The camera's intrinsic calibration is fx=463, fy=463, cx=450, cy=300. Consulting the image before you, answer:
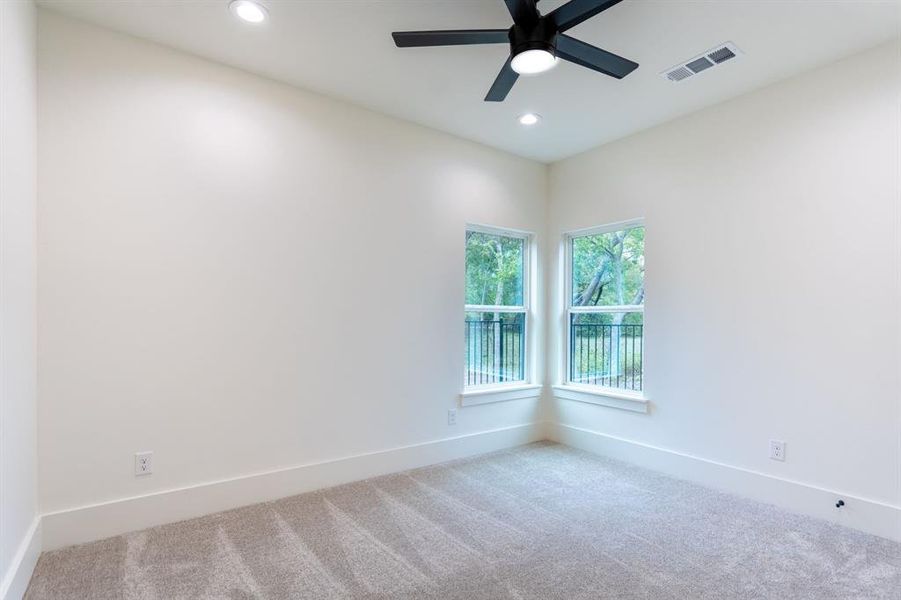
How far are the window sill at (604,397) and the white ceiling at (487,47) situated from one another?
2.14 metres

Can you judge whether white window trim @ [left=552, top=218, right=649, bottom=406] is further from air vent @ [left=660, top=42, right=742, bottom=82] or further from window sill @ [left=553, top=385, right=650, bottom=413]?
air vent @ [left=660, top=42, right=742, bottom=82]

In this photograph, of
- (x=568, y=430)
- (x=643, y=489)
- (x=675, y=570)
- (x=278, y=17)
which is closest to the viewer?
(x=675, y=570)

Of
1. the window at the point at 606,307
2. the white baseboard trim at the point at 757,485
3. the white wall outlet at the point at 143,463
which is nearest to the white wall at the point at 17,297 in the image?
the white wall outlet at the point at 143,463

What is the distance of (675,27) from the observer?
234 cm

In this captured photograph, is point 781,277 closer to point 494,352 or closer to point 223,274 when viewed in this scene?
point 494,352

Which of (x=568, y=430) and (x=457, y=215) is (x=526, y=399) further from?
(x=457, y=215)

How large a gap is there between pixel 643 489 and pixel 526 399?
1.32 metres

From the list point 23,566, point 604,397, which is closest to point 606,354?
point 604,397

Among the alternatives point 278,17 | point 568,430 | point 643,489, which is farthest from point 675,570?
point 278,17

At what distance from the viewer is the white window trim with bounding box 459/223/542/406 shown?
393cm

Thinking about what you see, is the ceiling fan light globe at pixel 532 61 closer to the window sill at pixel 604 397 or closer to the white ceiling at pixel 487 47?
the white ceiling at pixel 487 47

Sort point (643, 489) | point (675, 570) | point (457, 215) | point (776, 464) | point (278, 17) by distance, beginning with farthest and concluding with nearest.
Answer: point (457, 215) < point (643, 489) < point (776, 464) < point (278, 17) < point (675, 570)

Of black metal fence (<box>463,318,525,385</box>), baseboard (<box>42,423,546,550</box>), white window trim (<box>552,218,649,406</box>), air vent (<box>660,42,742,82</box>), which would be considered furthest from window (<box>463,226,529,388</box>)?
air vent (<box>660,42,742,82</box>)

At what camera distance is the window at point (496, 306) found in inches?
156
